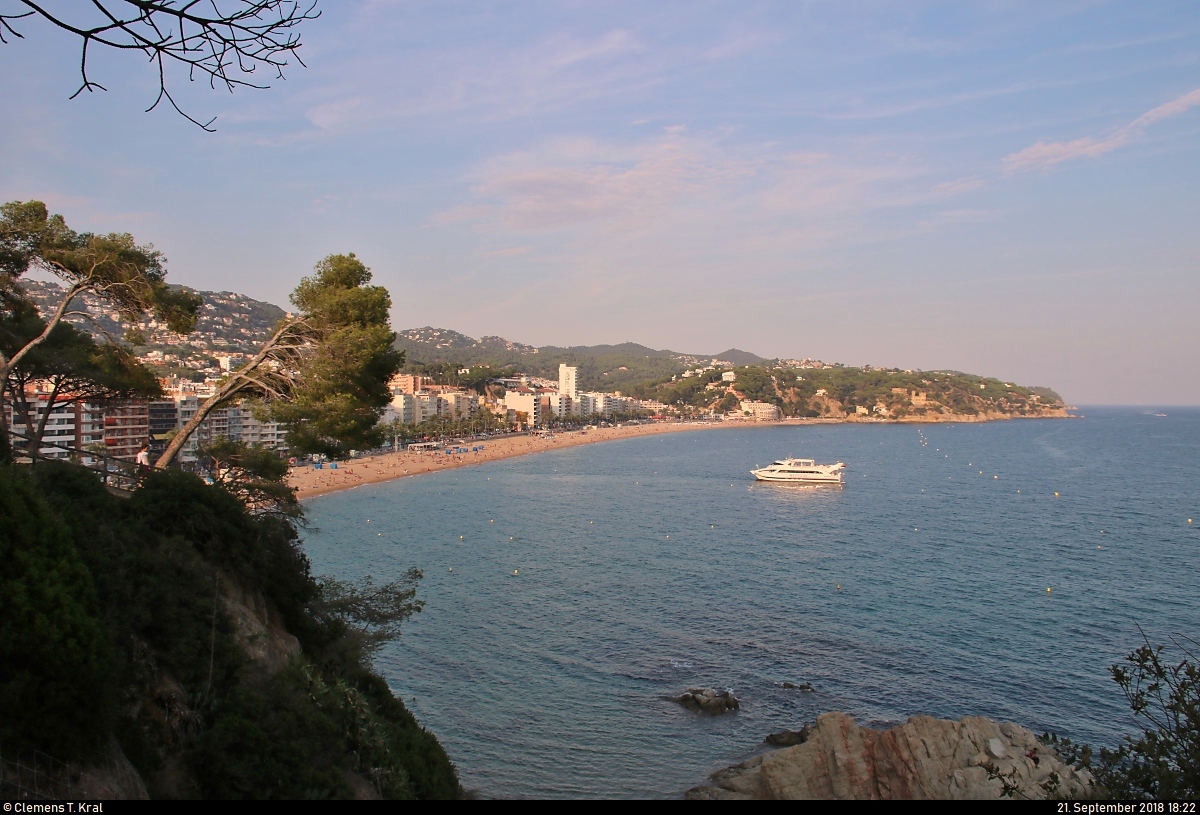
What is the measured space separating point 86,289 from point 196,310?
1621 mm

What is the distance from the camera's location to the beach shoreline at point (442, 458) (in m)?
57.3

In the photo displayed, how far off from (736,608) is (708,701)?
7486mm

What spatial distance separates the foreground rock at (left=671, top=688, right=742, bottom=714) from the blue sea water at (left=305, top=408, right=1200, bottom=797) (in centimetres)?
33

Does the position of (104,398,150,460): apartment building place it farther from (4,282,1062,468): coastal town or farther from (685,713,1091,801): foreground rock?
(685,713,1091,801): foreground rock

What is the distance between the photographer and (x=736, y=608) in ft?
79.9

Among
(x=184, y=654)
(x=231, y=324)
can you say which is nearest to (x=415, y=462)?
(x=184, y=654)

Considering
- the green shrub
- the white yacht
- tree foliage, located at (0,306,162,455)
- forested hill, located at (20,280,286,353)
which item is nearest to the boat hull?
the white yacht

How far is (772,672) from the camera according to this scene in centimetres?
1916

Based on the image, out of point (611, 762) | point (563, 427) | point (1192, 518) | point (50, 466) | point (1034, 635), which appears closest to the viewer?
point (50, 466)

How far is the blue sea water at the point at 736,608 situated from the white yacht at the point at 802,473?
413 cm

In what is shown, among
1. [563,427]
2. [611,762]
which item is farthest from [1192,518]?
[563,427]

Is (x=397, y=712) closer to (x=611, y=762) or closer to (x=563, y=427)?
(x=611, y=762)

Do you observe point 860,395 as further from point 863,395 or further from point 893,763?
point 893,763

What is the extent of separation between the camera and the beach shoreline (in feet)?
188
